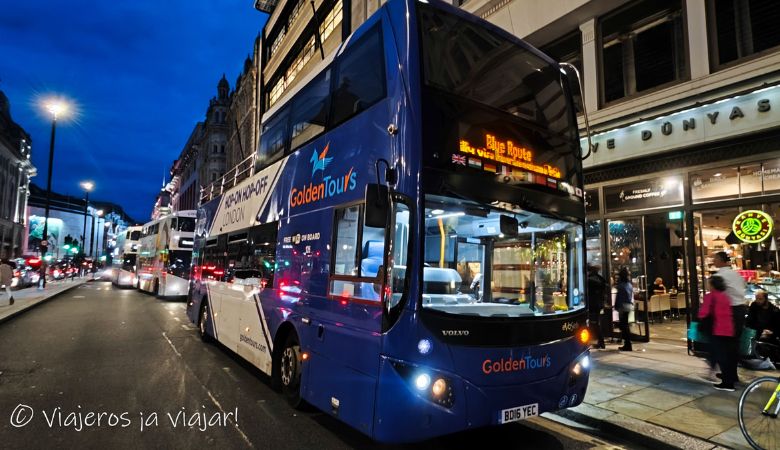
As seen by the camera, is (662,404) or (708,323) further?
(708,323)

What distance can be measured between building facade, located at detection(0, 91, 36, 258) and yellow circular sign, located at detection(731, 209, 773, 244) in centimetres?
7724

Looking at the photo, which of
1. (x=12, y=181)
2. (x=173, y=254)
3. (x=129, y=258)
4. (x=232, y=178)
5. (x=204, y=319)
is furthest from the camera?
(x=12, y=181)

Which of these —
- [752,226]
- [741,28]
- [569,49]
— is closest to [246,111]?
[569,49]

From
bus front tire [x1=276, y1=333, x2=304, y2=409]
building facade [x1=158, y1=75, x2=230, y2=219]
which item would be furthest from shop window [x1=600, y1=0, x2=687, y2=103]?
building facade [x1=158, y1=75, x2=230, y2=219]

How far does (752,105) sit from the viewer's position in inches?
313

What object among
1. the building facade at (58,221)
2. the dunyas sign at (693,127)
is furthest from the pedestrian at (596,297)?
the building facade at (58,221)

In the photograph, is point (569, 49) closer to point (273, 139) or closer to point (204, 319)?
point (273, 139)

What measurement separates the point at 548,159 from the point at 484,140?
96 cm

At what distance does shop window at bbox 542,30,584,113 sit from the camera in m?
11.7

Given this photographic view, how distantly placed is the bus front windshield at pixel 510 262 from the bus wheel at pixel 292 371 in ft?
7.29

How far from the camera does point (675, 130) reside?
30.0ft

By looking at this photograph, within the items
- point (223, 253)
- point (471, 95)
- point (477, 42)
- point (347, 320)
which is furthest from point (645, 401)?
point (223, 253)

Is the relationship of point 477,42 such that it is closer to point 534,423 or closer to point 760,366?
point 534,423

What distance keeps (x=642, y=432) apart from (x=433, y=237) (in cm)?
318
